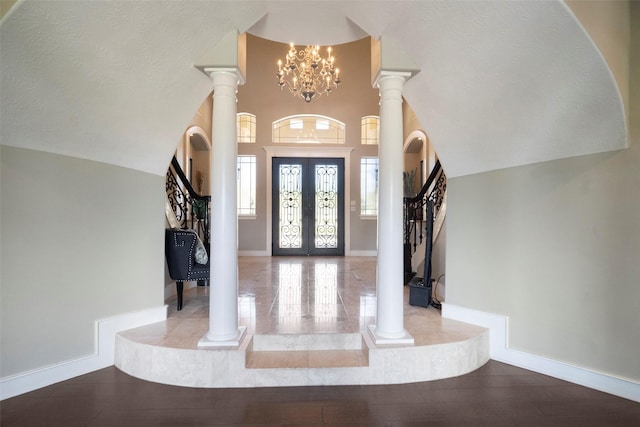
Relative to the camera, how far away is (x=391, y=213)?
244cm

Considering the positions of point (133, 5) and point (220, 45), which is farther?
point (220, 45)

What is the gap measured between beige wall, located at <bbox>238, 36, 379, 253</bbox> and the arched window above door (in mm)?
153

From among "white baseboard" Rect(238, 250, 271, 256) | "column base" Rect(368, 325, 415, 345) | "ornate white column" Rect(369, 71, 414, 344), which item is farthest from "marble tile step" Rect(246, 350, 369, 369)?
"white baseboard" Rect(238, 250, 271, 256)

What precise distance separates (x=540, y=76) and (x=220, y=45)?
2.33 metres

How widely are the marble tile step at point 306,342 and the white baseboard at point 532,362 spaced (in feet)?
3.76

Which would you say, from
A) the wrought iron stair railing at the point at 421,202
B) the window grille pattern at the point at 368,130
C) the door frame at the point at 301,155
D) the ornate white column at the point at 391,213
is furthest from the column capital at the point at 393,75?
the window grille pattern at the point at 368,130

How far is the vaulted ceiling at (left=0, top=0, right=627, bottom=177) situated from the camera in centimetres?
187

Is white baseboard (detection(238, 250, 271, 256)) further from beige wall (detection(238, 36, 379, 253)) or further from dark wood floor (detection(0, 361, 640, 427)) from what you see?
dark wood floor (detection(0, 361, 640, 427))

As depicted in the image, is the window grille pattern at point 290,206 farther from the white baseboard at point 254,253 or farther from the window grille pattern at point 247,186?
the window grille pattern at point 247,186

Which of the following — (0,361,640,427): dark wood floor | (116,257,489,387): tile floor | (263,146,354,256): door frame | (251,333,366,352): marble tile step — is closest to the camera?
(0,361,640,427): dark wood floor

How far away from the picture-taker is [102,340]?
252 centimetres

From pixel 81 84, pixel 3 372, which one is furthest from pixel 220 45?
pixel 3 372

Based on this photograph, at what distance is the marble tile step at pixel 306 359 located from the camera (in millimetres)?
2287

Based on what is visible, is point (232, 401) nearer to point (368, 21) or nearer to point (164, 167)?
point (164, 167)
